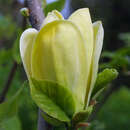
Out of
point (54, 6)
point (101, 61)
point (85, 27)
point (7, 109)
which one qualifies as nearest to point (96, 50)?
point (85, 27)

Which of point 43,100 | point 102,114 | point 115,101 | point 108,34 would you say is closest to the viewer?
point 43,100

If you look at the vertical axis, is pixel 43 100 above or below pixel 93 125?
above

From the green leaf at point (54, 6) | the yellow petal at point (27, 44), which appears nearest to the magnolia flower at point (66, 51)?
the yellow petal at point (27, 44)

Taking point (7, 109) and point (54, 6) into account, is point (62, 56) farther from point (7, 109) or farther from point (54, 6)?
point (54, 6)

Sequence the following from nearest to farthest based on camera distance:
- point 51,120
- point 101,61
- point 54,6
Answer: point 51,120, point 54,6, point 101,61

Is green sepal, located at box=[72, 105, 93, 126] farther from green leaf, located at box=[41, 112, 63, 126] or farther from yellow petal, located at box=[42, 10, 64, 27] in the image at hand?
yellow petal, located at box=[42, 10, 64, 27]

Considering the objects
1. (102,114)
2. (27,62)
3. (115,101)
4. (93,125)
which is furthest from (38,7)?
(115,101)

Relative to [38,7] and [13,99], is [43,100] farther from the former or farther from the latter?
[38,7]
